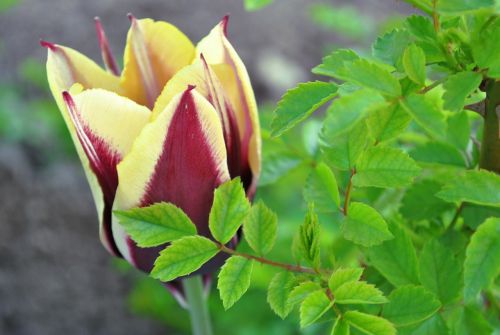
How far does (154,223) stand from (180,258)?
0.08 ft

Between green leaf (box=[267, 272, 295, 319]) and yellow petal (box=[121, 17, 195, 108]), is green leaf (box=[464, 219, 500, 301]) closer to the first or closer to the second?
green leaf (box=[267, 272, 295, 319])

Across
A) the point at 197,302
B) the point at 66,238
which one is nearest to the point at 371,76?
the point at 197,302

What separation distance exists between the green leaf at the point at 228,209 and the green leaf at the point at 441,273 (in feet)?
0.34

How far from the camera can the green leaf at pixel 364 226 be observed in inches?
16.3

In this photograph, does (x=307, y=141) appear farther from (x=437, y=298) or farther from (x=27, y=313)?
(x=27, y=313)

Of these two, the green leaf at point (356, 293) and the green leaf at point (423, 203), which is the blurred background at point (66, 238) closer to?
the green leaf at point (423, 203)

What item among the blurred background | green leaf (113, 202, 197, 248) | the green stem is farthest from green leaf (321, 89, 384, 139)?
the blurred background

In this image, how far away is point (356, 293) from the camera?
1.32 feet

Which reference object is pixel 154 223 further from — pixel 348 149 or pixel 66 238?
pixel 66 238

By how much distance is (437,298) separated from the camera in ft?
1.51

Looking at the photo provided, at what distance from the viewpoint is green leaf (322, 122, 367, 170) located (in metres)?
0.42

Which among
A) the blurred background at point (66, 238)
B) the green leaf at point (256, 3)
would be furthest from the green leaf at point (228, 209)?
the blurred background at point (66, 238)

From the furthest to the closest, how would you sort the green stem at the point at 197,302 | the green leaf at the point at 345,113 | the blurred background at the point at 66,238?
the blurred background at the point at 66,238 < the green stem at the point at 197,302 < the green leaf at the point at 345,113

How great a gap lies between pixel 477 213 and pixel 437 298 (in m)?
0.06
